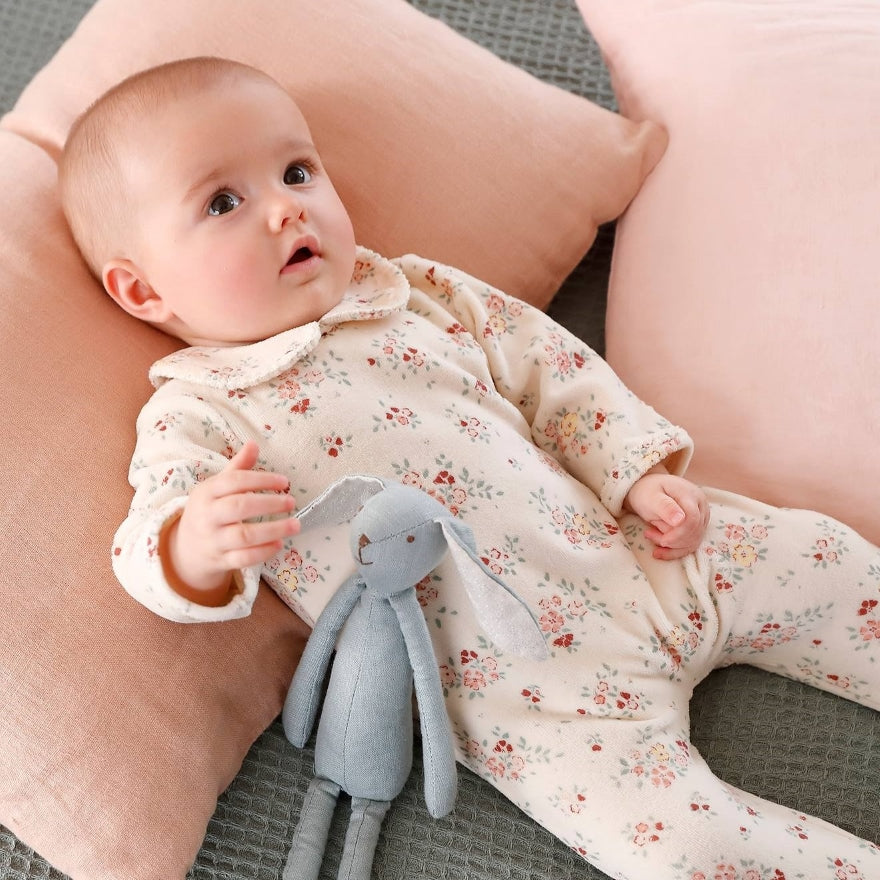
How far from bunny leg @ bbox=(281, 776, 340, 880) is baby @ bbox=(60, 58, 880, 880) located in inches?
5.7

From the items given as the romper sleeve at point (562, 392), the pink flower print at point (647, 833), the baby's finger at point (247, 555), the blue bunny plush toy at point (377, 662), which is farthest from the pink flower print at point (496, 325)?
the pink flower print at point (647, 833)

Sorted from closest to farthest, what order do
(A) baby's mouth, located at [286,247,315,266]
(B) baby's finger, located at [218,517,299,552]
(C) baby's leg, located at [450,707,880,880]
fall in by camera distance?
(B) baby's finger, located at [218,517,299,552] < (C) baby's leg, located at [450,707,880,880] < (A) baby's mouth, located at [286,247,315,266]

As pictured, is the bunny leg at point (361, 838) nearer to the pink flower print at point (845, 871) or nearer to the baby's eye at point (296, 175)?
the pink flower print at point (845, 871)

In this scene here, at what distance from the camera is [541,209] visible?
1290 mm

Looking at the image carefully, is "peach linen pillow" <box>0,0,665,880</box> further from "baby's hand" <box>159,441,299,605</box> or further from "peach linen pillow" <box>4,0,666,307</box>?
"baby's hand" <box>159,441,299,605</box>

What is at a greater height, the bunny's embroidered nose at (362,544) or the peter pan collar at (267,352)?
the peter pan collar at (267,352)

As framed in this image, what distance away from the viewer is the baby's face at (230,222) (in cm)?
99

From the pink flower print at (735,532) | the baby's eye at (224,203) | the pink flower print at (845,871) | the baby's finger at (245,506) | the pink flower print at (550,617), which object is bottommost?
the pink flower print at (845,871)

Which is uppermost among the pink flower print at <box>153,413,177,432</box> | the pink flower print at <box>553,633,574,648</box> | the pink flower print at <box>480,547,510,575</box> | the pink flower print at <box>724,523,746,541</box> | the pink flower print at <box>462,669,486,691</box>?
the pink flower print at <box>153,413,177,432</box>

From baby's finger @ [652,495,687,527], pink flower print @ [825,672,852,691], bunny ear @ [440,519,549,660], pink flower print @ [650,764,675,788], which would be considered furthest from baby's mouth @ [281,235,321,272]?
pink flower print @ [825,672,852,691]

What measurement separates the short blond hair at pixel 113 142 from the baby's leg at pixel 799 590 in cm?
70

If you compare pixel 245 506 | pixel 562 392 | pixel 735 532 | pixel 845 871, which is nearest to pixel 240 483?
pixel 245 506

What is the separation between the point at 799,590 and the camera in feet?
3.49

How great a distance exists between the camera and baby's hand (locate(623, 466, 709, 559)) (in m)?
1.05
